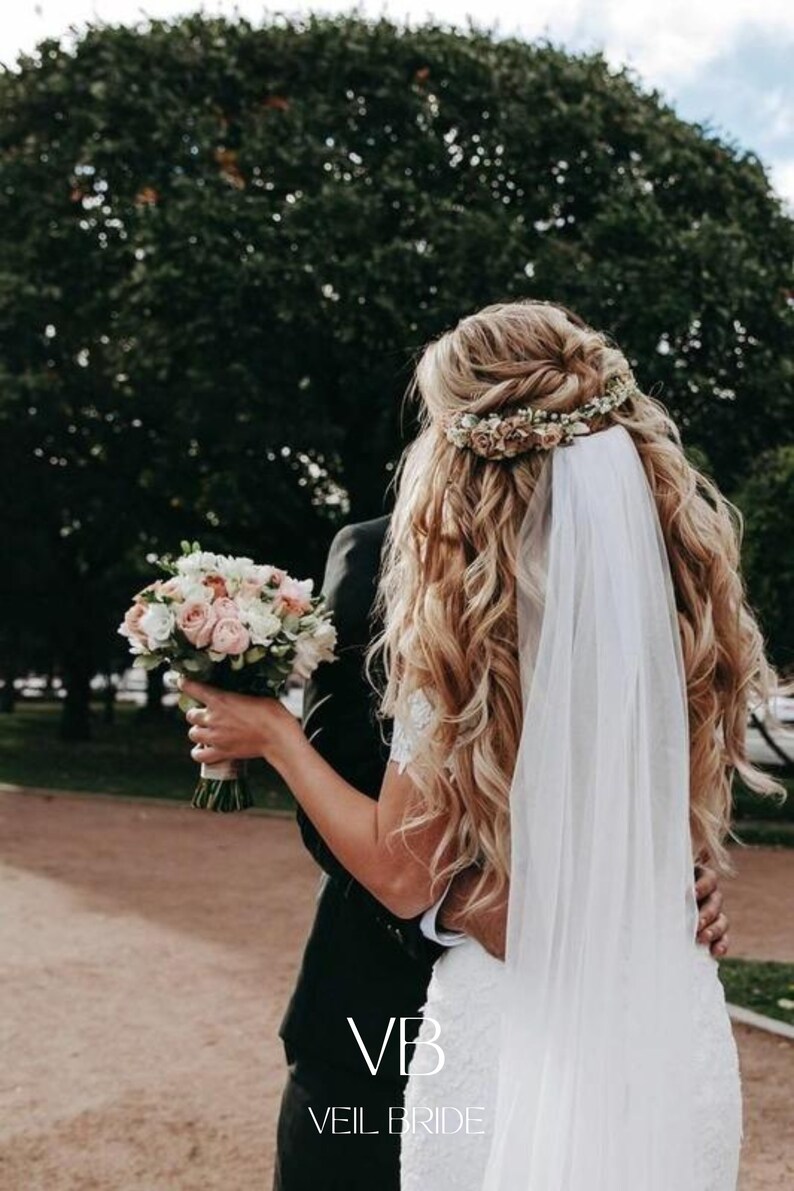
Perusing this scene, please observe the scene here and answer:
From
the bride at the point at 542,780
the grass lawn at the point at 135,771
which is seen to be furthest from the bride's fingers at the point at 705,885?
the grass lawn at the point at 135,771

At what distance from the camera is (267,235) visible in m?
16.1

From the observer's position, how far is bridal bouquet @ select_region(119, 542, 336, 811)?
267cm

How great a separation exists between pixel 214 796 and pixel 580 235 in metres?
15.9

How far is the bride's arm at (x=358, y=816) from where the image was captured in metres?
2.45

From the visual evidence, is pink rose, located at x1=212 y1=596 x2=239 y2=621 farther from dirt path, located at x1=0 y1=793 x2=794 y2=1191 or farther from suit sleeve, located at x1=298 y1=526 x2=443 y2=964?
dirt path, located at x1=0 y1=793 x2=794 y2=1191

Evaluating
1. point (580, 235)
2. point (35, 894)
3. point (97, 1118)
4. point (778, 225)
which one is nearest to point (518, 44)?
A: point (580, 235)

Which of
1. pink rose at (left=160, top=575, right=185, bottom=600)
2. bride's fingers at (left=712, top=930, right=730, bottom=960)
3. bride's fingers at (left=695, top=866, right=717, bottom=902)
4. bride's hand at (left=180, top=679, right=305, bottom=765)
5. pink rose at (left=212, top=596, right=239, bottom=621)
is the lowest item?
bride's fingers at (left=712, top=930, right=730, bottom=960)

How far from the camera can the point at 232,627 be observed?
8.73 ft

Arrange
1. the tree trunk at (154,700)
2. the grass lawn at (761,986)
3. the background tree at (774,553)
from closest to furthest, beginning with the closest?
1. the grass lawn at (761,986)
2. the background tree at (774,553)
3. the tree trunk at (154,700)

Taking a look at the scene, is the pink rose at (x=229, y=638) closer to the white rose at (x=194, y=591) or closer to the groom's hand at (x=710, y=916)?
the white rose at (x=194, y=591)

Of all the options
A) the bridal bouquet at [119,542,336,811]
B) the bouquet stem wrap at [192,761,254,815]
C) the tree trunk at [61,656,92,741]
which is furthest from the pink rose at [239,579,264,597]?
the tree trunk at [61,656,92,741]

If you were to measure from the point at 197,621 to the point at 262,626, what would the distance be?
0.14 meters

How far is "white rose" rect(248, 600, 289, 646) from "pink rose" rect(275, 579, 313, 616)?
0.04 metres

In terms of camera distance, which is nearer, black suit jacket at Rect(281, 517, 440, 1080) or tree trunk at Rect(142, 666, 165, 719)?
black suit jacket at Rect(281, 517, 440, 1080)
